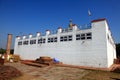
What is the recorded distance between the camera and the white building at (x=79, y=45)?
13609 millimetres

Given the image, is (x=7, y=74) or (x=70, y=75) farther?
(x=70, y=75)

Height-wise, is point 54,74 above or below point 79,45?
below

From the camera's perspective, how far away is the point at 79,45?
1554cm

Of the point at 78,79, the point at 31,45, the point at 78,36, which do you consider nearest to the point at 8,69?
the point at 78,79

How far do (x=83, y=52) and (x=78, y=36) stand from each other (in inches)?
100

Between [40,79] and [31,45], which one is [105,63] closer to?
[40,79]

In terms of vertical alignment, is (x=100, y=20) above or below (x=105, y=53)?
above

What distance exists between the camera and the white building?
13.6 metres

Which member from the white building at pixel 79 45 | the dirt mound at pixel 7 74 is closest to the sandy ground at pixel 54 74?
the dirt mound at pixel 7 74

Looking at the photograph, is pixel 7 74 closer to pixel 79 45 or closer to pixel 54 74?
pixel 54 74

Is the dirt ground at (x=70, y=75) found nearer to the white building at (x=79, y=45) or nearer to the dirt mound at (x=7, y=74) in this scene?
the dirt mound at (x=7, y=74)

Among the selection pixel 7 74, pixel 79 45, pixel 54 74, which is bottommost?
pixel 54 74

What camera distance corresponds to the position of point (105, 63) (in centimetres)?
1300

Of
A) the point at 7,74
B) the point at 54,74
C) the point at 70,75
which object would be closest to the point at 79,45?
the point at 70,75
